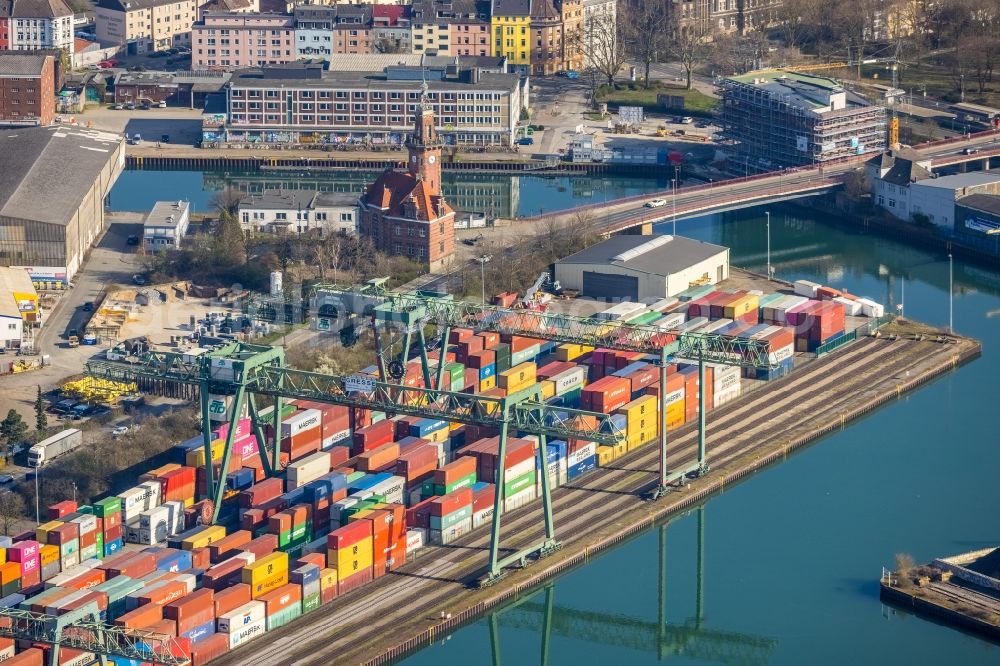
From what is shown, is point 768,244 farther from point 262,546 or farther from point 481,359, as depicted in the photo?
point 262,546

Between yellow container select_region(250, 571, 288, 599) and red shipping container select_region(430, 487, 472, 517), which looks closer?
yellow container select_region(250, 571, 288, 599)

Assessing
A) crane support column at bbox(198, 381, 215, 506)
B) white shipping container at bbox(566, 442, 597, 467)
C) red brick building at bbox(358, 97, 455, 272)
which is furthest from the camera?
red brick building at bbox(358, 97, 455, 272)

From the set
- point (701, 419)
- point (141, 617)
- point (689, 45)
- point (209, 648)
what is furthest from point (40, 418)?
point (689, 45)

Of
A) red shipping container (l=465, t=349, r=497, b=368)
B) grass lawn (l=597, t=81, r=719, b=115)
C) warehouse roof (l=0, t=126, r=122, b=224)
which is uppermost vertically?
grass lawn (l=597, t=81, r=719, b=115)

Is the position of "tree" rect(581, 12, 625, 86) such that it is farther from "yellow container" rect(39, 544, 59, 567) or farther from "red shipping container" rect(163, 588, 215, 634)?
"red shipping container" rect(163, 588, 215, 634)

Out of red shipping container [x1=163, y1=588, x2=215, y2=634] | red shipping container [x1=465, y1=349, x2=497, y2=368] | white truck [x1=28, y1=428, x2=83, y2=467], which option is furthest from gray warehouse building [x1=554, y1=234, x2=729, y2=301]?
red shipping container [x1=163, y1=588, x2=215, y2=634]

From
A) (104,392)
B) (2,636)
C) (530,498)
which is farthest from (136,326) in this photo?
(2,636)

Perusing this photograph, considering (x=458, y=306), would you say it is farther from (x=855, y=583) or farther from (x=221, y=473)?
(x=855, y=583)
